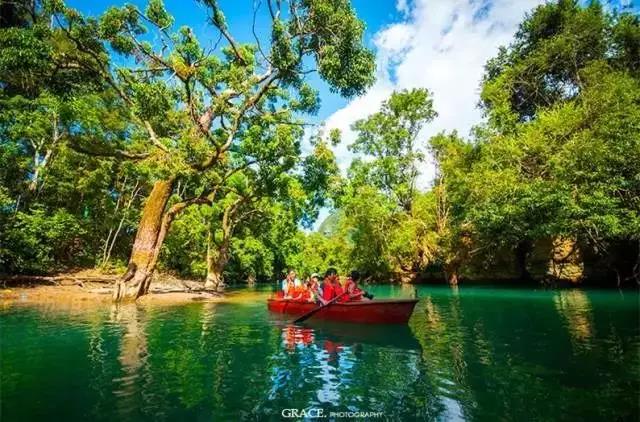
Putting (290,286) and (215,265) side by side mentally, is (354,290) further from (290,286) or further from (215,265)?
(215,265)

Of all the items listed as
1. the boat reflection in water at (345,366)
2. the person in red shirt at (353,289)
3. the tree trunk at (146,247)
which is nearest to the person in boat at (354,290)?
the person in red shirt at (353,289)

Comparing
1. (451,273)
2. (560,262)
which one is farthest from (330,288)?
(451,273)

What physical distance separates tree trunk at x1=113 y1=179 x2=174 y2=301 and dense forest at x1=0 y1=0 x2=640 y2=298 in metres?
0.07

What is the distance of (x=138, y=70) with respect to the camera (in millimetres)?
18969

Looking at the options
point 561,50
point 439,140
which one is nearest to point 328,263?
point 439,140

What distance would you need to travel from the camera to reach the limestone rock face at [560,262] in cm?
2859

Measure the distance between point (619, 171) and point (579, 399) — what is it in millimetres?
22037

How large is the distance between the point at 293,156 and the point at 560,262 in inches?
826

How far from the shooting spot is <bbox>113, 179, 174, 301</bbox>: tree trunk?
1897cm

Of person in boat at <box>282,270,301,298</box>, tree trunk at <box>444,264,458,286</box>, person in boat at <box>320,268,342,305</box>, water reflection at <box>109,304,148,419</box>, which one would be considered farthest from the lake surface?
tree trunk at <box>444,264,458,286</box>

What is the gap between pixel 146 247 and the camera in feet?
64.1

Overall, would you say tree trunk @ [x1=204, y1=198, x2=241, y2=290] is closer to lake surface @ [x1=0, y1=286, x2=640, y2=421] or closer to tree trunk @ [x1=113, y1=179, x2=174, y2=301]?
tree trunk @ [x1=113, y1=179, x2=174, y2=301]

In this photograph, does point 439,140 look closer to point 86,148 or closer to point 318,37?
point 318,37

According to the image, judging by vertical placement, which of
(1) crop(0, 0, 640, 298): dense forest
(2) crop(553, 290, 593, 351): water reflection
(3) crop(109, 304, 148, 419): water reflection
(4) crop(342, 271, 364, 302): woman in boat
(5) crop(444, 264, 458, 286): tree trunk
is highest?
(1) crop(0, 0, 640, 298): dense forest
